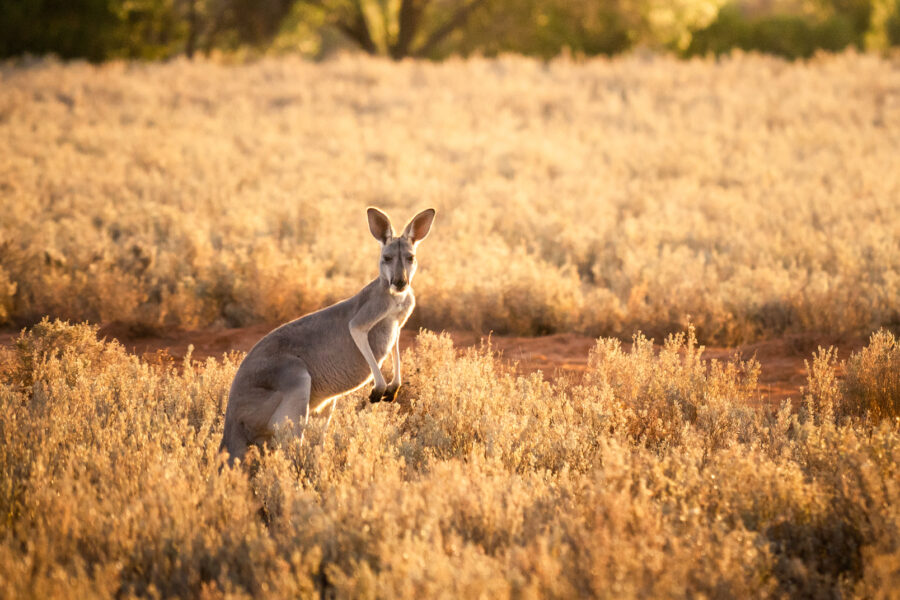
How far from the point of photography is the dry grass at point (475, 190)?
9828mm

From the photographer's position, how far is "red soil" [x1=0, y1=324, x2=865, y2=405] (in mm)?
7777

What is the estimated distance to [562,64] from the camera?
27734 mm

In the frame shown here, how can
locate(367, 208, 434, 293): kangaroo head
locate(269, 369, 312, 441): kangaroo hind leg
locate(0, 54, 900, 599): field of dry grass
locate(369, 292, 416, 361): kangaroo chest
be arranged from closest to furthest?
1. locate(0, 54, 900, 599): field of dry grass
2. locate(269, 369, 312, 441): kangaroo hind leg
3. locate(367, 208, 434, 293): kangaroo head
4. locate(369, 292, 416, 361): kangaroo chest

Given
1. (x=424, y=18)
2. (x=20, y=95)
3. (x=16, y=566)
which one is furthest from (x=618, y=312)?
(x=424, y=18)

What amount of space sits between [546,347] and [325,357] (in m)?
4.22

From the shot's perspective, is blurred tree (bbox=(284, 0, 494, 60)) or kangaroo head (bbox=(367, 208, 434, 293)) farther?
blurred tree (bbox=(284, 0, 494, 60))

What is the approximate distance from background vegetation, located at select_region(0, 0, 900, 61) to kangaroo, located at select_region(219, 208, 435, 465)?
28.4m

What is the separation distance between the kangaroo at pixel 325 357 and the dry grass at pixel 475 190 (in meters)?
4.50

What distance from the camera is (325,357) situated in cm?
511

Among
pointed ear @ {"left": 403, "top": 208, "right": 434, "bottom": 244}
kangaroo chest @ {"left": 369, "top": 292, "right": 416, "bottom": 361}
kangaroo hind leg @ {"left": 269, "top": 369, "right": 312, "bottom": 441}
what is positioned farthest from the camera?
pointed ear @ {"left": 403, "top": 208, "right": 434, "bottom": 244}

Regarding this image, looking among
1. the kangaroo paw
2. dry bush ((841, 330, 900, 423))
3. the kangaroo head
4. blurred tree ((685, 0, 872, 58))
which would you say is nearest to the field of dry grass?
dry bush ((841, 330, 900, 423))

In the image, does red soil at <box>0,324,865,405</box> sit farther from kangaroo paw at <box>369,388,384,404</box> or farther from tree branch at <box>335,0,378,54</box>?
tree branch at <box>335,0,378,54</box>

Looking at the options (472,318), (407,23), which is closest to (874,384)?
(472,318)

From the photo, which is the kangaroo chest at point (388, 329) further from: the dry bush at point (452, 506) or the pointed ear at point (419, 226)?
the dry bush at point (452, 506)
